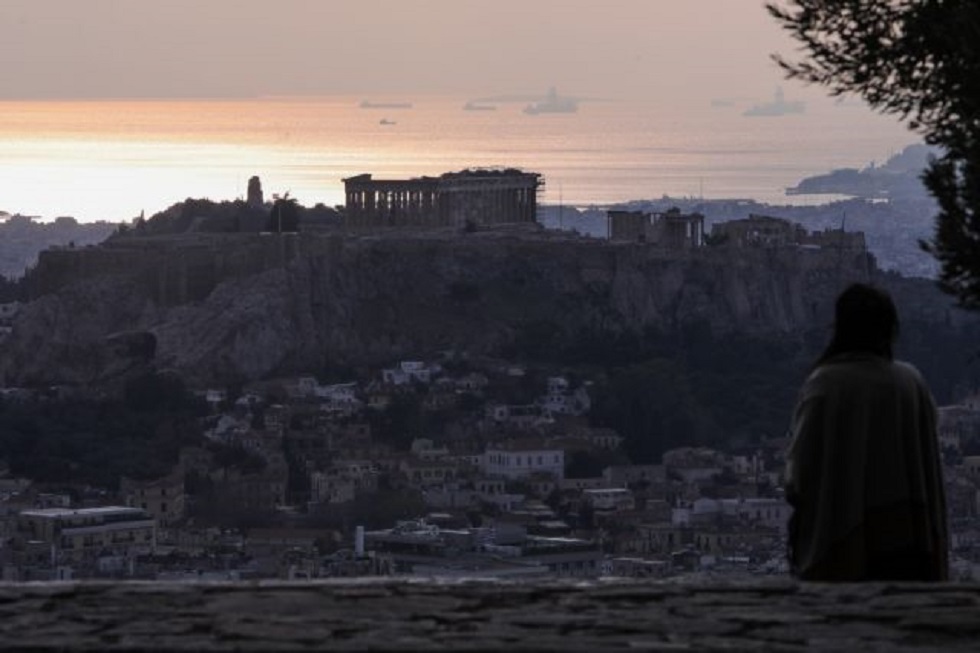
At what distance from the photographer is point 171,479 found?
42.0 m

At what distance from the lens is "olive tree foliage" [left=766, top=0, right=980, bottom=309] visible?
8.45 metres

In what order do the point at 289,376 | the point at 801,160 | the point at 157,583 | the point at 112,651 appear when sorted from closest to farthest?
the point at 112,651
the point at 157,583
the point at 289,376
the point at 801,160

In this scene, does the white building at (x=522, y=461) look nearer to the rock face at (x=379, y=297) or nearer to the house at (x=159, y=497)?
the house at (x=159, y=497)

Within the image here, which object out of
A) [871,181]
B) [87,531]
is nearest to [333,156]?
[871,181]

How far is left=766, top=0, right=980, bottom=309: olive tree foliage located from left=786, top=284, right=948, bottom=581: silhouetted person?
107 cm

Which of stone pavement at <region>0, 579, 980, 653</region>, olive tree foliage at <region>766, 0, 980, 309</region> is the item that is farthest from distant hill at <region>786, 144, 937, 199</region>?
stone pavement at <region>0, 579, 980, 653</region>

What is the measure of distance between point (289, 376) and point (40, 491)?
1745cm

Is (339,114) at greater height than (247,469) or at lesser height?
greater

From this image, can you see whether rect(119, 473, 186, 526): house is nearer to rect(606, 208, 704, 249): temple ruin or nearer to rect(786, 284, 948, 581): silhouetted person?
rect(606, 208, 704, 249): temple ruin

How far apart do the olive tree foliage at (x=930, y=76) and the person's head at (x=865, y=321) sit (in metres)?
1.03

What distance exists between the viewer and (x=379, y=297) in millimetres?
60844

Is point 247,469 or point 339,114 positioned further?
point 339,114

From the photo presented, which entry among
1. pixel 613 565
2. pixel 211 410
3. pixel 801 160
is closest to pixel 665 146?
pixel 801 160

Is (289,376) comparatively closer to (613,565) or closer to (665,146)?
(613,565)
